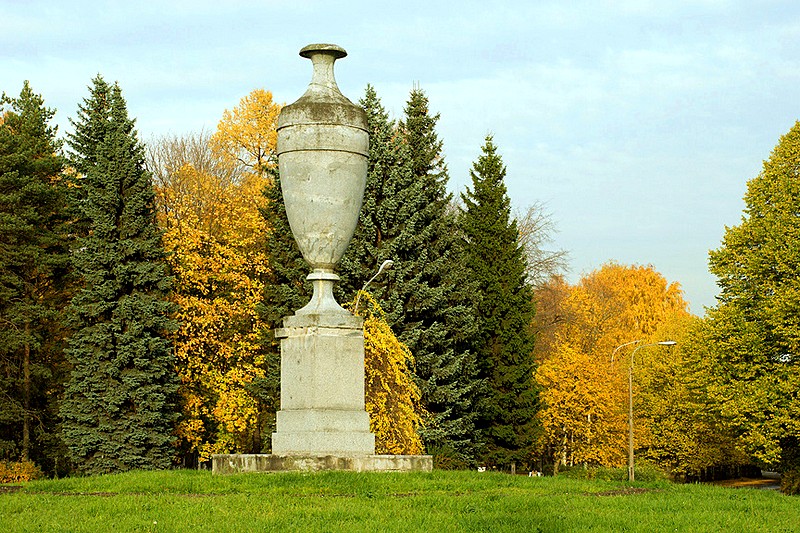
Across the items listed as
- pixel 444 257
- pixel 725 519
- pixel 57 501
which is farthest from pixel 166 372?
pixel 725 519

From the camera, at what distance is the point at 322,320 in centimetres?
1377

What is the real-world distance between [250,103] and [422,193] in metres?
10.9

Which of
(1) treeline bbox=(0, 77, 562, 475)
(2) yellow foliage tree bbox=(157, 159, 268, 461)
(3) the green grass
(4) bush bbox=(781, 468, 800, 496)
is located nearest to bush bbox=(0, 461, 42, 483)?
(1) treeline bbox=(0, 77, 562, 475)

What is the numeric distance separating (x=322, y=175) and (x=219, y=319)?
19.8m

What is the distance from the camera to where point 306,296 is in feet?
102

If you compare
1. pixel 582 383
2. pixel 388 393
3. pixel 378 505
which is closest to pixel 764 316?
pixel 582 383

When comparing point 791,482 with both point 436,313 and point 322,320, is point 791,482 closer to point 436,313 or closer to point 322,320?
point 436,313

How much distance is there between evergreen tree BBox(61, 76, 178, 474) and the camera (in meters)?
30.2

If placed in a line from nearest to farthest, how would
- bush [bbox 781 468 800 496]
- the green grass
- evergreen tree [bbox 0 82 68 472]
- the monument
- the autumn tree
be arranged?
the green grass < the monument < evergreen tree [bbox 0 82 68 472] < bush [bbox 781 468 800 496] < the autumn tree

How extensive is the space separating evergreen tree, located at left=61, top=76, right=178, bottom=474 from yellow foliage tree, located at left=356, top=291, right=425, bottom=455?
7.45 m

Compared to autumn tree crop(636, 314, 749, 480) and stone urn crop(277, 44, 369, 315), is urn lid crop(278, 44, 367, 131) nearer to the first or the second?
stone urn crop(277, 44, 369, 315)

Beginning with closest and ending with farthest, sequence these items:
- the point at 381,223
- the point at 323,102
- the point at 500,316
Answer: the point at 323,102 < the point at 381,223 < the point at 500,316

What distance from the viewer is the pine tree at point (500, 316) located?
119ft

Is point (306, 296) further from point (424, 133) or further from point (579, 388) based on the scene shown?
point (579, 388)
